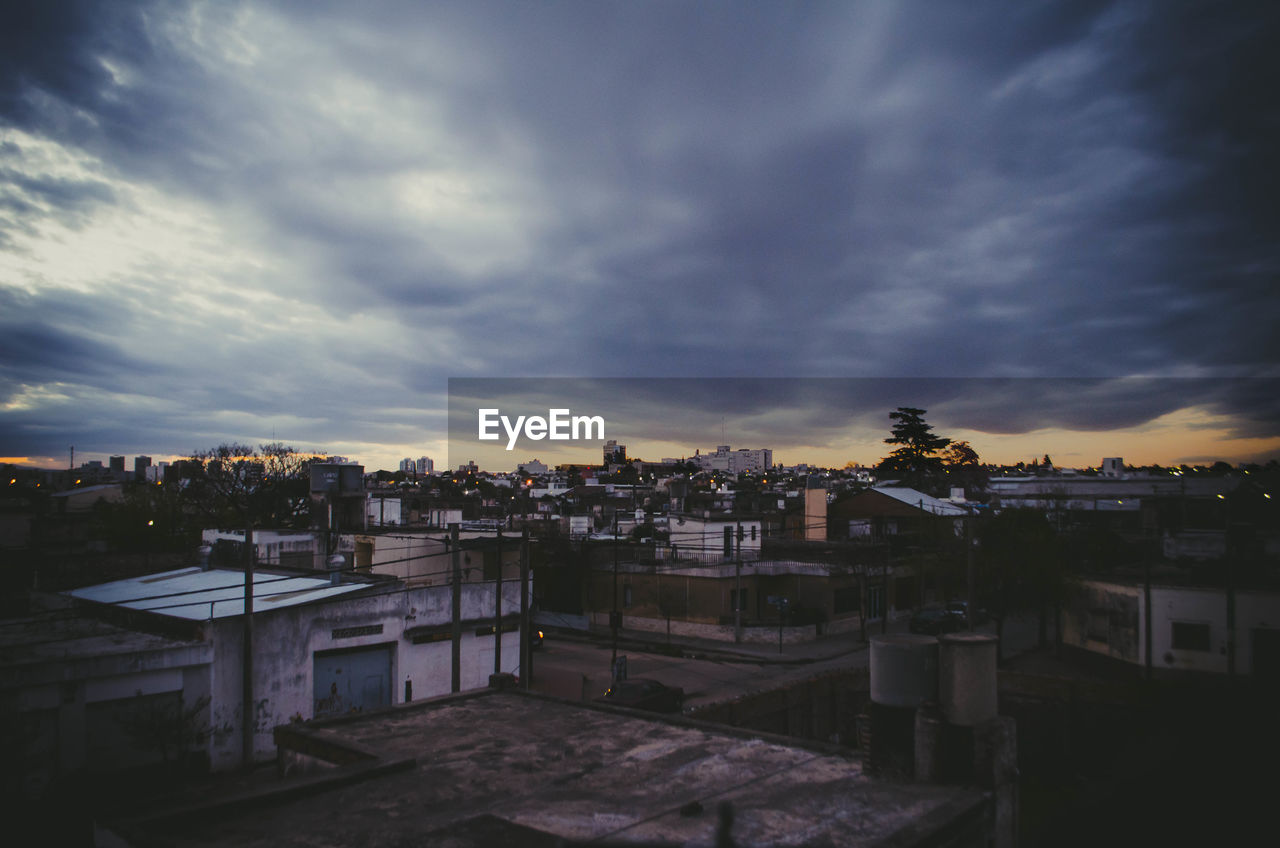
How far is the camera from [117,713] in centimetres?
1912

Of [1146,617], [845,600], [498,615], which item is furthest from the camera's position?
[845,600]

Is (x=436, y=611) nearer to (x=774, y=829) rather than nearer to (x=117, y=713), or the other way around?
(x=117, y=713)

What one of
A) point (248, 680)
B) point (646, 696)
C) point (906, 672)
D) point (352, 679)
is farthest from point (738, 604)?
point (906, 672)

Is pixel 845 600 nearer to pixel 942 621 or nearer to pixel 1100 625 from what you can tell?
pixel 942 621

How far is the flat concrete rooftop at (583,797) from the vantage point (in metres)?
6.63

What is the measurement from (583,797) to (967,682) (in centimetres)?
435

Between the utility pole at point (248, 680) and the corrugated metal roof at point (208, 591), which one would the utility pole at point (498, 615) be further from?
the utility pole at point (248, 680)

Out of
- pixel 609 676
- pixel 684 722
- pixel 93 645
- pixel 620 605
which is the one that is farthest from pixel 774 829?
pixel 620 605

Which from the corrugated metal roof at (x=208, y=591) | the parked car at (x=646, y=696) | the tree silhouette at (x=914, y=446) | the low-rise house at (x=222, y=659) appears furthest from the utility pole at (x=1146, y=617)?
the tree silhouette at (x=914, y=446)

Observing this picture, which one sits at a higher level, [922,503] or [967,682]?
[967,682]

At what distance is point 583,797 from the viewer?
25.5 feet

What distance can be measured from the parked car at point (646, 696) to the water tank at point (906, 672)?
17.1 metres

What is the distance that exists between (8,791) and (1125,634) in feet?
127

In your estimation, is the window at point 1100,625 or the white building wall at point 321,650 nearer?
the white building wall at point 321,650
